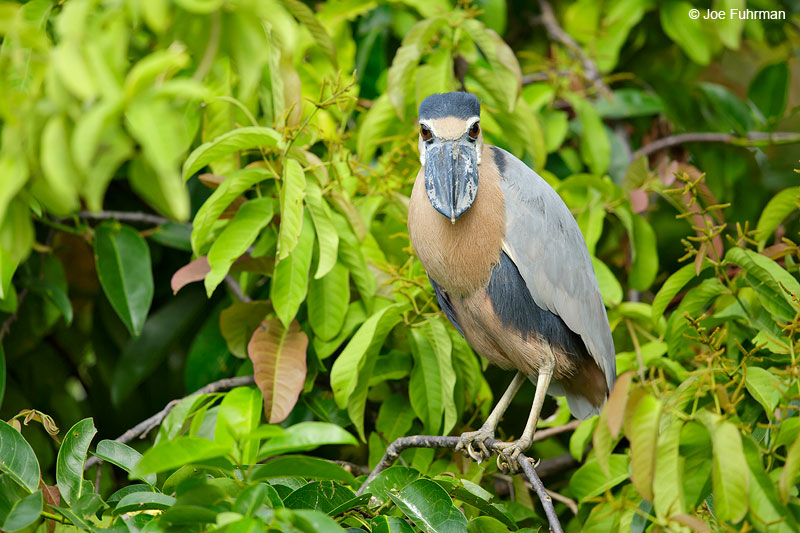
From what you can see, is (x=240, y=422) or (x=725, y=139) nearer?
(x=240, y=422)

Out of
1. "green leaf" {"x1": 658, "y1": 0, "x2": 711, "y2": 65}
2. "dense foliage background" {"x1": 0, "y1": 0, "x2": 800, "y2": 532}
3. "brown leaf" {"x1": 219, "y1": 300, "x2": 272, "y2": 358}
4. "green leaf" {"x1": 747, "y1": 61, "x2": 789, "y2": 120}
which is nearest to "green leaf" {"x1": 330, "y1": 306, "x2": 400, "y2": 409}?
"dense foliage background" {"x1": 0, "y1": 0, "x2": 800, "y2": 532}

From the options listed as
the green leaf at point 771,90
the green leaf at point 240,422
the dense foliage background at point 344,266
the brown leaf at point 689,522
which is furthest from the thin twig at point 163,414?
the green leaf at point 771,90

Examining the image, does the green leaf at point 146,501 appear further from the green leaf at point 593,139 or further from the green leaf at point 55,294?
the green leaf at point 593,139

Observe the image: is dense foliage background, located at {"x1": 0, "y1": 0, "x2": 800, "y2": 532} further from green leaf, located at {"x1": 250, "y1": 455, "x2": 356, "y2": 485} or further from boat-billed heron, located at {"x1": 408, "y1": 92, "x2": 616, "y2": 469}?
boat-billed heron, located at {"x1": 408, "y1": 92, "x2": 616, "y2": 469}

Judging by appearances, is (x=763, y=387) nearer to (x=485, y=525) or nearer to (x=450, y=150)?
(x=485, y=525)

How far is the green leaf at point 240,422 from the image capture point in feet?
4.38

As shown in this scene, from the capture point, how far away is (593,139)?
2.74 meters

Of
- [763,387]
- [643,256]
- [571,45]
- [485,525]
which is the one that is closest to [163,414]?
[485,525]

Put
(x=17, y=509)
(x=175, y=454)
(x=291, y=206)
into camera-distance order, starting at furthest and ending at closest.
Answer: (x=291, y=206) < (x=17, y=509) < (x=175, y=454)

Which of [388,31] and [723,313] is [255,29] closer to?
[723,313]

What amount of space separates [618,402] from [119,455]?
1.03 metres

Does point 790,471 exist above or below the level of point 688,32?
below

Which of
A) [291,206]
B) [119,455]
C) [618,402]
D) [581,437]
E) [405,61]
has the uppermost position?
[405,61]

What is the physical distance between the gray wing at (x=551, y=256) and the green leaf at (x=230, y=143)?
64cm
